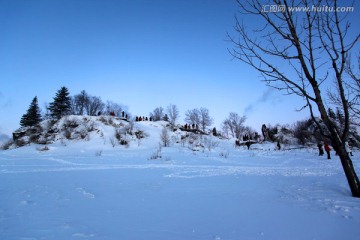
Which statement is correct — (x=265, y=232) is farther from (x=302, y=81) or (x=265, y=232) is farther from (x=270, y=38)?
(x=270, y=38)

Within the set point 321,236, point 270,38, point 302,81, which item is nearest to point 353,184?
point 302,81

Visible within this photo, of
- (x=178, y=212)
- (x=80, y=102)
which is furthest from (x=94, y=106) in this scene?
(x=178, y=212)

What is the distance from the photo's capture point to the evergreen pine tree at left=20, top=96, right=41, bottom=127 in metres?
38.9

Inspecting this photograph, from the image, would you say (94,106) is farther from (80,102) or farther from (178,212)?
(178,212)

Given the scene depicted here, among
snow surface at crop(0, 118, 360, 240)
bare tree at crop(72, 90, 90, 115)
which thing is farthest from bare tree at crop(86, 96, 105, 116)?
snow surface at crop(0, 118, 360, 240)

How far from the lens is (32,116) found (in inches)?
1560

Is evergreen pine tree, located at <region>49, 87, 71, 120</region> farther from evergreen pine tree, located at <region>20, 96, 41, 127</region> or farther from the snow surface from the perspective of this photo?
the snow surface

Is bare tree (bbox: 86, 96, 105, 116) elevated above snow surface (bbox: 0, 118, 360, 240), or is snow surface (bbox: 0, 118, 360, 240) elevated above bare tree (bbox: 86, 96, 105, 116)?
bare tree (bbox: 86, 96, 105, 116)

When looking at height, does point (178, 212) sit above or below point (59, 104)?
below

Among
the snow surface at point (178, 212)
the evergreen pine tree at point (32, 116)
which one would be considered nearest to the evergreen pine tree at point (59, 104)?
the evergreen pine tree at point (32, 116)

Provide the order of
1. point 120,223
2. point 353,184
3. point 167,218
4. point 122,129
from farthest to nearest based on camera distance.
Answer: point 122,129 → point 353,184 → point 167,218 → point 120,223

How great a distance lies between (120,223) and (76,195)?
1.75 metres

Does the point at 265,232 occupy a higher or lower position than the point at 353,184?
lower

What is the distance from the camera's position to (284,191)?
3.95 metres
